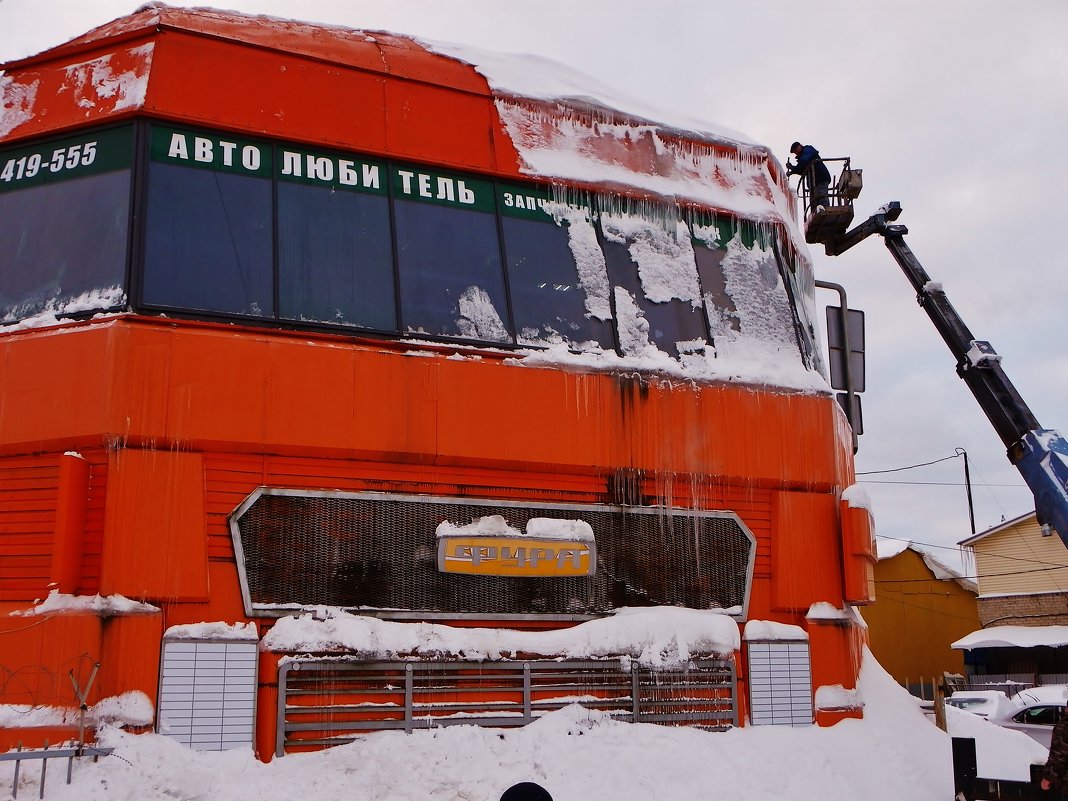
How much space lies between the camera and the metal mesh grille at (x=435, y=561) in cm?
823

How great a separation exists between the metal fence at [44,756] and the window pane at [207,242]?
11.3 ft

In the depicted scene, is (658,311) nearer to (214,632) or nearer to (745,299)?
(745,299)

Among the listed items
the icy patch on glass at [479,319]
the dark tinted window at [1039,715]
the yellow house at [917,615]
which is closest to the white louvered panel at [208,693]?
the icy patch on glass at [479,319]

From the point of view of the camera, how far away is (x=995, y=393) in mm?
12281

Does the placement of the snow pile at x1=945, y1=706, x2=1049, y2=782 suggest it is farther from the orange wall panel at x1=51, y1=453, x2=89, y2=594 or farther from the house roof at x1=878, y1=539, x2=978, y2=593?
the house roof at x1=878, y1=539, x2=978, y2=593

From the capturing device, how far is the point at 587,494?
9.55m

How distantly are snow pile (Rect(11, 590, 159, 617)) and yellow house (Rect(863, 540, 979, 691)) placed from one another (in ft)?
97.8

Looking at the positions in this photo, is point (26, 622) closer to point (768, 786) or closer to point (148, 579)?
point (148, 579)

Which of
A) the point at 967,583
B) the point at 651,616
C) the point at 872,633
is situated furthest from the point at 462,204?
the point at 967,583

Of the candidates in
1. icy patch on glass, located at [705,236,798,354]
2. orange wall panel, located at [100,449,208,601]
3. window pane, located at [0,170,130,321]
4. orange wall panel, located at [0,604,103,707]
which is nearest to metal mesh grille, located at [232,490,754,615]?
orange wall panel, located at [100,449,208,601]

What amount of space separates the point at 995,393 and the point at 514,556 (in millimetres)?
6704

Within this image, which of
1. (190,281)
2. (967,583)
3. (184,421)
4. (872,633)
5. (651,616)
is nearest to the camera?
(184,421)

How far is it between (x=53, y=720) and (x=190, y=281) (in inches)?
139

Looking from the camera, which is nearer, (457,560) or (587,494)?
(457,560)
